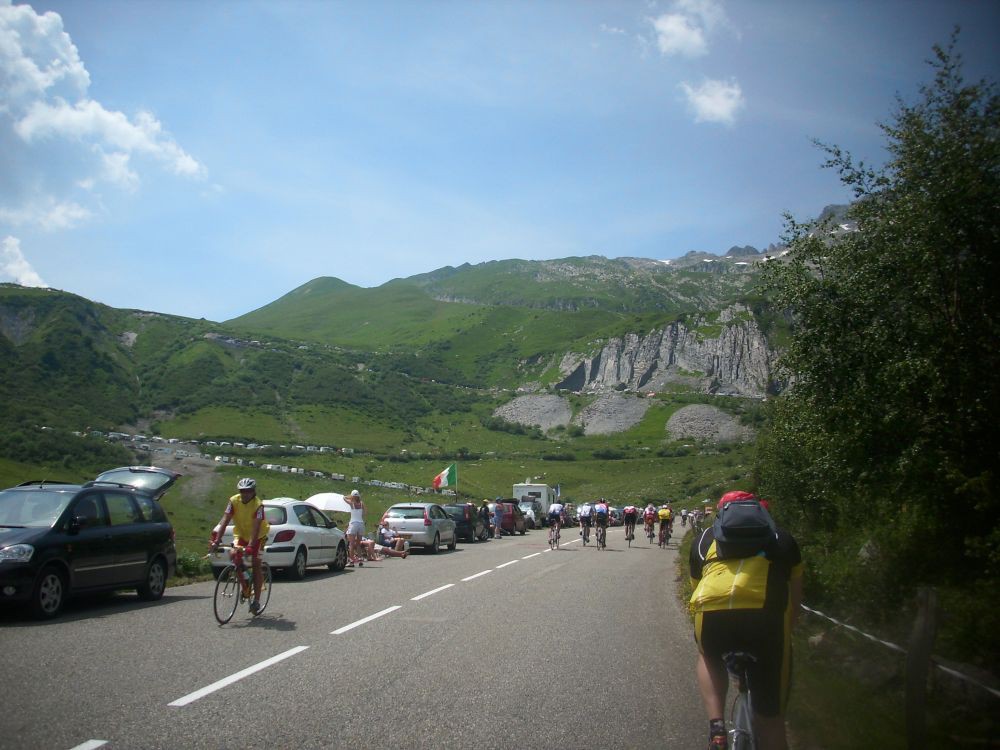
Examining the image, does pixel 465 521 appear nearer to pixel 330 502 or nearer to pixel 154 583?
pixel 330 502

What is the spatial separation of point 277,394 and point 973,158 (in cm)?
13304

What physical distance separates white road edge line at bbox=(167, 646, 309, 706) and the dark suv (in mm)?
3783

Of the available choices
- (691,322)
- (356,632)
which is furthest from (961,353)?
(691,322)

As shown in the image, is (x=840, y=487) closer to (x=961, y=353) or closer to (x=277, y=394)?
(x=961, y=353)

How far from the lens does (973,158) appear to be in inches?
418

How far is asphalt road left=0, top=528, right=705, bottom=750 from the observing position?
17.5 feet

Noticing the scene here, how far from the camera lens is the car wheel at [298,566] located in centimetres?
1553

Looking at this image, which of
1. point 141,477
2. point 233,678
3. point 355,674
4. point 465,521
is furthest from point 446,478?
point 233,678

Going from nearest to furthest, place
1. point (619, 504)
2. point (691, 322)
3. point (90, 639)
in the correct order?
1. point (90, 639)
2. point (619, 504)
3. point (691, 322)

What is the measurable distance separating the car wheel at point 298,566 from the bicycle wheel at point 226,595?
17.5ft

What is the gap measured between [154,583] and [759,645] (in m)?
10.3

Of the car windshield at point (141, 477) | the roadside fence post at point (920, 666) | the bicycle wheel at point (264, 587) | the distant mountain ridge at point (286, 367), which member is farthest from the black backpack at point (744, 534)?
the distant mountain ridge at point (286, 367)

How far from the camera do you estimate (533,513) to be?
158 feet

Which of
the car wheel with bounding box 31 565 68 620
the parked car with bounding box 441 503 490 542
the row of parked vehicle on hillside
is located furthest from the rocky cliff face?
the car wheel with bounding box 31 565 68 620
